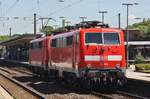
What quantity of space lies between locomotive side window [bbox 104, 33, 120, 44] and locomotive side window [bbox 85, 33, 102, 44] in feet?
0.97

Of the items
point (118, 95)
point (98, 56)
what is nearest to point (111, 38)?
point (98, 56)

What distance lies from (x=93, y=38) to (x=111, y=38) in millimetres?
881

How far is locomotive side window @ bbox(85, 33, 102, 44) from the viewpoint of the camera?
25.4 metres

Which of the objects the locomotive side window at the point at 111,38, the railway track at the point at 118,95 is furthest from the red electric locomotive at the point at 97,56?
the railway track at the point at 118,95

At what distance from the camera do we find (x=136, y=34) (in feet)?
394

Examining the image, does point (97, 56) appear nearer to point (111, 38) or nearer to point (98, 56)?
point (98, 56)

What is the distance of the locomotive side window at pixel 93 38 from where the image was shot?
2538cm

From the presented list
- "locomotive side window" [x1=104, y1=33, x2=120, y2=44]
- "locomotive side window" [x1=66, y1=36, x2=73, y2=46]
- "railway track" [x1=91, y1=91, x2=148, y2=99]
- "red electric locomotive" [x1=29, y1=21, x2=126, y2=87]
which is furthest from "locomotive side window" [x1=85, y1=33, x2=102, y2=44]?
"railway track" [x1=91, y1=91, x2=148, y2=99]

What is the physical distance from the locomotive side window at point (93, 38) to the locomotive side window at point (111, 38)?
0.97ft

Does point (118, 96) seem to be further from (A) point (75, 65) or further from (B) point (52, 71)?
(B) point (52, 71)

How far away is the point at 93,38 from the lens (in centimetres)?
2553

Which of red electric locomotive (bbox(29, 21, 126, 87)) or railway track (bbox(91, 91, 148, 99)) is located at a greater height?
red electric locomotive (bbox(29, 21, 126, 87))

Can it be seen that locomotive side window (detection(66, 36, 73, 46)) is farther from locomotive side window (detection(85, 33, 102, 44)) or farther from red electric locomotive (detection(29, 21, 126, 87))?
locomotive side window (detection(85, 33, 102, 44))

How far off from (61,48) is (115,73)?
5599 mm
